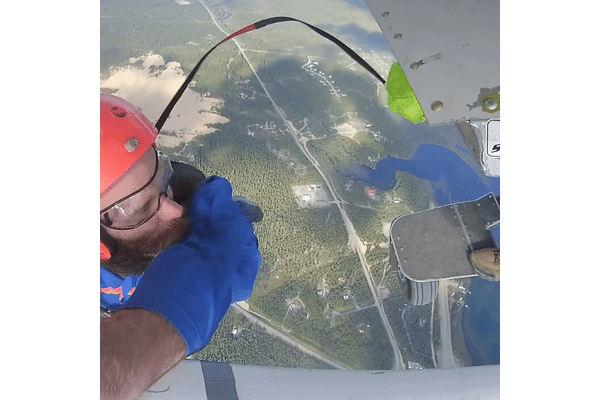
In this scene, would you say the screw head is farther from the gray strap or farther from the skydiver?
the gray strap

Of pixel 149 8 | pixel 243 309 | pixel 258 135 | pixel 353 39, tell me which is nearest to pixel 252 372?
pixel 243 309

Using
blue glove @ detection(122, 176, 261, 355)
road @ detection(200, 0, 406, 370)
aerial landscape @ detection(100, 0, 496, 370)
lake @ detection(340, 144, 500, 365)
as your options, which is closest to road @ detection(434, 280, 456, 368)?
aerial landscape @ detection(100, 0, 496, 370)

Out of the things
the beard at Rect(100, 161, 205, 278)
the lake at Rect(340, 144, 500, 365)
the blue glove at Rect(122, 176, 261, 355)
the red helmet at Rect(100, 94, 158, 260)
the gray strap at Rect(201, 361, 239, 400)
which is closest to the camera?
the blue glove at Rect(122, 176, 261, 355)

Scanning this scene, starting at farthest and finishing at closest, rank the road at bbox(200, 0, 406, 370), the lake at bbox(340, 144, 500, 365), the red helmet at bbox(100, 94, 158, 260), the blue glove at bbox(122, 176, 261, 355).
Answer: the road at bbox(200, 0, 406, 370) → the lake at bbox(340, 144, 500, 365) → the red helmet at bbox(100, 94, 158, 260) → the blue glove at bbox(122, 176, 261, 355)

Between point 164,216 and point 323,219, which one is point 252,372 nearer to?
point 164,216

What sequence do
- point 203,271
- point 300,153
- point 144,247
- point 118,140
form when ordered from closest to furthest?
point 203,271
point 118,140
point 144,247
point 300,153

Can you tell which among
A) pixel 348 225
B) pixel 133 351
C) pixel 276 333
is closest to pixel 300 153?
pixel 348 225

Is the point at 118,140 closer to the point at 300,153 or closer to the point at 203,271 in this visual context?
the point at 203,271
